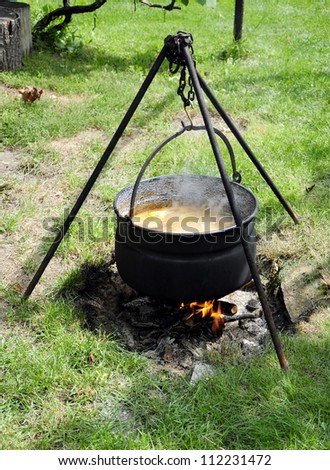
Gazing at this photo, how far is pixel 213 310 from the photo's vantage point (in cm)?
368

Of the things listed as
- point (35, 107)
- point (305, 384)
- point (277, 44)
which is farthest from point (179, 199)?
point (277, 44)

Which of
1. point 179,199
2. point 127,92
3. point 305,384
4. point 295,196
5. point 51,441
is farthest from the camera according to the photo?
point 127,92

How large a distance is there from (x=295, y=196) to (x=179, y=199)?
118cm

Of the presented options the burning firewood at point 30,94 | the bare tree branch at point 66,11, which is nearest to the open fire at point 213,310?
the burning firewood at point 30,94

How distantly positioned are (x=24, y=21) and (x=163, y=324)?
16.8 ft

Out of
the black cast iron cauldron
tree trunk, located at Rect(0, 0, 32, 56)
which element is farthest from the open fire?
tree trunk, located at Rect(0, 0, 32, 56)

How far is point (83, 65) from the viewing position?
7668 mm

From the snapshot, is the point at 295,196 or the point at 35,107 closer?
the point at 295,196

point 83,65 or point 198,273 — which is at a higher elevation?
point 198,273

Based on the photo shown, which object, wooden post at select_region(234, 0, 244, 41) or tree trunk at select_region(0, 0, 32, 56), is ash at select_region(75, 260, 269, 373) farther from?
wooden post at select_region(234, 0, 244, 41)

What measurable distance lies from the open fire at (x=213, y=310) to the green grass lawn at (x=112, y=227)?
44 cm

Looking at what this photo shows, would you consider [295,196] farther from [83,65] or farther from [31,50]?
[31,50]

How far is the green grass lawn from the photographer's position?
2.71 metres

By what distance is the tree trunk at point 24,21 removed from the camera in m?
7.35
